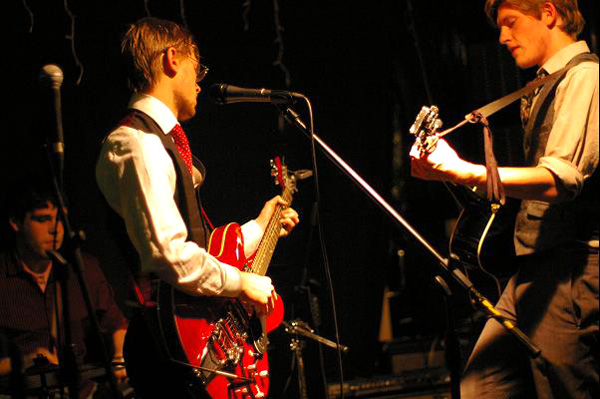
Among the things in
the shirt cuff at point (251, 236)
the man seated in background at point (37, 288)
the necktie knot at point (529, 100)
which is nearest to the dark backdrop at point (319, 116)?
the man seated in background at point (37, 288)

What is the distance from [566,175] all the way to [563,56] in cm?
61

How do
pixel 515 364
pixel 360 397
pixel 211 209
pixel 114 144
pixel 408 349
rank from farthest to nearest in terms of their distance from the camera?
pixel 408 349, pixel 211 209, pixel 360 397, pixel 515 364, pixel 114 144

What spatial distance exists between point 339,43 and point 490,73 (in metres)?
1.11

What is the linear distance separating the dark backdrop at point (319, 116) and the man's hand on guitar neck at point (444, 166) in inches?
70.5

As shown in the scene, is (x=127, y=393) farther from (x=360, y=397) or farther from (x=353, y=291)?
(x=353, y=291)

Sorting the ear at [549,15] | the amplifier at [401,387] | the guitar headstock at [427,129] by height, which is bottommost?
the amplifier at [401,387]

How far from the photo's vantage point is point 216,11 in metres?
4.48

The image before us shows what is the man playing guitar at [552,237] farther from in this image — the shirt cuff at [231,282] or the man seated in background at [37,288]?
the man seated in background at [37,288]

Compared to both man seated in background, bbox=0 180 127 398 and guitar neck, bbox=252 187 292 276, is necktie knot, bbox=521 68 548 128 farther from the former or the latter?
man seated in background, bbox=0 180 127 398

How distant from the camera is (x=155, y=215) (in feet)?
7.57

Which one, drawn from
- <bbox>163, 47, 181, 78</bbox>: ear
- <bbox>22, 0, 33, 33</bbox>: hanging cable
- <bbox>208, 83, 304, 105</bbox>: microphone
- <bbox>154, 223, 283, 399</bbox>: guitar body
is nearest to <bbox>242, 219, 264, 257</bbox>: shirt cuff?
<bbox>154, 223, 283, 399</bbox>: guitar body

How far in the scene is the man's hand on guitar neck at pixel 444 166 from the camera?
2557 millimetres

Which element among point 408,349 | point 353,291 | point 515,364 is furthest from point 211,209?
point 515,364

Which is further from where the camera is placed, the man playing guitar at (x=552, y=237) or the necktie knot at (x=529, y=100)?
the necktie knot at (x=529, y=100)
